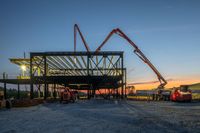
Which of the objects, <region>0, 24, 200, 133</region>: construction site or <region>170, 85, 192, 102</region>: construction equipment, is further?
<region>170, 85, 192, 102</region>: construction equipment

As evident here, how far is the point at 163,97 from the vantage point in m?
33.7

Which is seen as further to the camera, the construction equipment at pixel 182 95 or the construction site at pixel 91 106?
the construction equipment at pixel 182 95

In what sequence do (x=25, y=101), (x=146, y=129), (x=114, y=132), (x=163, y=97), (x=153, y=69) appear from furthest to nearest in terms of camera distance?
1. (x=153, y=69)
2. (x=163, y=97)
3. (x=25, y=101)
4. (x=146, y=129)
5. (x=114, y=132)

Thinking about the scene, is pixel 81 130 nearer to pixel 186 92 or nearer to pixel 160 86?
pixel 186 92

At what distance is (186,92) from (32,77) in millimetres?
22185

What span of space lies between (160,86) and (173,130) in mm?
37236

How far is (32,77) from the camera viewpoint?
3400 cm

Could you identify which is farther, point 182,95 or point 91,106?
point 182,95

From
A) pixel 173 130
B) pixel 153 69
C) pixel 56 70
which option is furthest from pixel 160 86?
pixel 173 130

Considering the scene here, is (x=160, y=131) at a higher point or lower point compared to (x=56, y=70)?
lower

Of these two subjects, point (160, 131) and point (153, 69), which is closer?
point (160, 131)

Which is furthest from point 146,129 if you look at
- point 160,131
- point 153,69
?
point 153,69

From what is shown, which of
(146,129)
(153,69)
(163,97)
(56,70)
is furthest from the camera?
(56,70)

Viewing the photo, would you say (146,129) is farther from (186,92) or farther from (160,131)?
(186,92)
